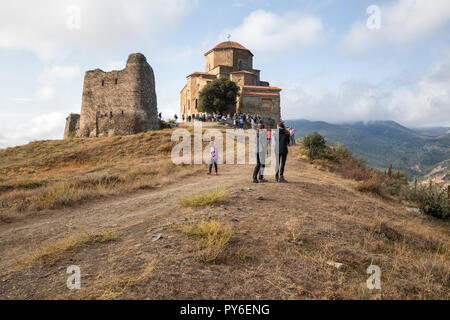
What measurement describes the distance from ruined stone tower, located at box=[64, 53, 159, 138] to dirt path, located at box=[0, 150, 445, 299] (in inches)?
890

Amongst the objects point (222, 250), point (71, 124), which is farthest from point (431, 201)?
point (71, 124)

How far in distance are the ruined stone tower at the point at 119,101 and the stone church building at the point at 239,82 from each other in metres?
19.0

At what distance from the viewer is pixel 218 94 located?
4047cm

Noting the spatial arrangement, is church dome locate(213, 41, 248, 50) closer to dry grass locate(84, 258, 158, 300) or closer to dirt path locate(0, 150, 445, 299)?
dirt path locate(0, 150, 445, 299)

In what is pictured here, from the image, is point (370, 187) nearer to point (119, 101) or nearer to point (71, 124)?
point (119, 101)

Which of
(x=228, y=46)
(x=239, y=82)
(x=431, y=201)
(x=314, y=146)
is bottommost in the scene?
(x=431, y=201)

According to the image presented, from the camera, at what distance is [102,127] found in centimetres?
2802

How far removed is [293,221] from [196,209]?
1.95m

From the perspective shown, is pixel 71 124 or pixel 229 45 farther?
pixel 229 45

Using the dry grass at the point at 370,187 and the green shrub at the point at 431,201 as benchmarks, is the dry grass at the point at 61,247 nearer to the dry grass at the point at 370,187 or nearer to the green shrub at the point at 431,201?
the dry grass at the point at 370,187

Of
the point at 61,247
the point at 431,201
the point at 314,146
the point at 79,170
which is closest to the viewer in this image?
the point at 61,247

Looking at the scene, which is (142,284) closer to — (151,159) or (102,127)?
(151,159)

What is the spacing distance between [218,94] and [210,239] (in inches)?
1527

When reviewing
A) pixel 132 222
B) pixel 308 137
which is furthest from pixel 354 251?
pixel 308 137
